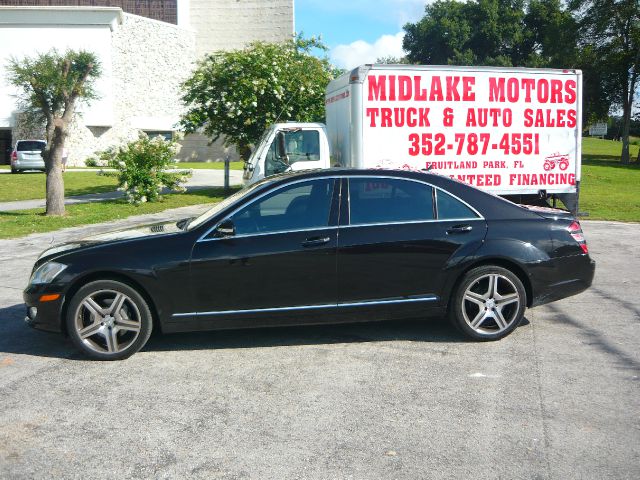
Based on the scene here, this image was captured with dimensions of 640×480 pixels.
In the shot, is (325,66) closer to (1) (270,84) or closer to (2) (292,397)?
(1) (270,84)

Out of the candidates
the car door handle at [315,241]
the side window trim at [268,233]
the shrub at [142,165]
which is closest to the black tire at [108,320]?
the side window trim at [268,233]

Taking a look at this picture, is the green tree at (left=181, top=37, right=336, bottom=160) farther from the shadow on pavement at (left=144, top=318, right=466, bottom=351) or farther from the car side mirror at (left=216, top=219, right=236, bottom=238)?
the car side mirror at (left=216, top=219, right=236, bottom=238)

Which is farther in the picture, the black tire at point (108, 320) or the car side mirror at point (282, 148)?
the car side mirror at point (282, 148)

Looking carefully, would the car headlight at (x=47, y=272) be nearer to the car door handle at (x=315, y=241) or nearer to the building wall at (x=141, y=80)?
the car door handle at (x=315, y=241)

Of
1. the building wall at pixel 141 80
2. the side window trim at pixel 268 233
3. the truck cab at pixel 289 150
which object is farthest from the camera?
the building wall at pixel 141 80

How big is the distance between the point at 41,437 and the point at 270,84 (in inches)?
702

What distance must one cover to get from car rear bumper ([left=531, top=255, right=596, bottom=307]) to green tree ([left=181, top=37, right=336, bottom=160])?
49.2ft

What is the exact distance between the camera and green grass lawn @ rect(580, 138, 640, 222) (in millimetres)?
17281

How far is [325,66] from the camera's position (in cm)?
2367

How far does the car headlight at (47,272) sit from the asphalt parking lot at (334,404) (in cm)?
68

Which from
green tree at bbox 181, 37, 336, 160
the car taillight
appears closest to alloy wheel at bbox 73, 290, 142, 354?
the car taillight

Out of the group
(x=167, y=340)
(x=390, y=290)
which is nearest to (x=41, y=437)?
(x=167, y=340)

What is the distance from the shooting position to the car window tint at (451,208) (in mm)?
6246

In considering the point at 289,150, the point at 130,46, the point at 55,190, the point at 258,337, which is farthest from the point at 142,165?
the point at 130,46
